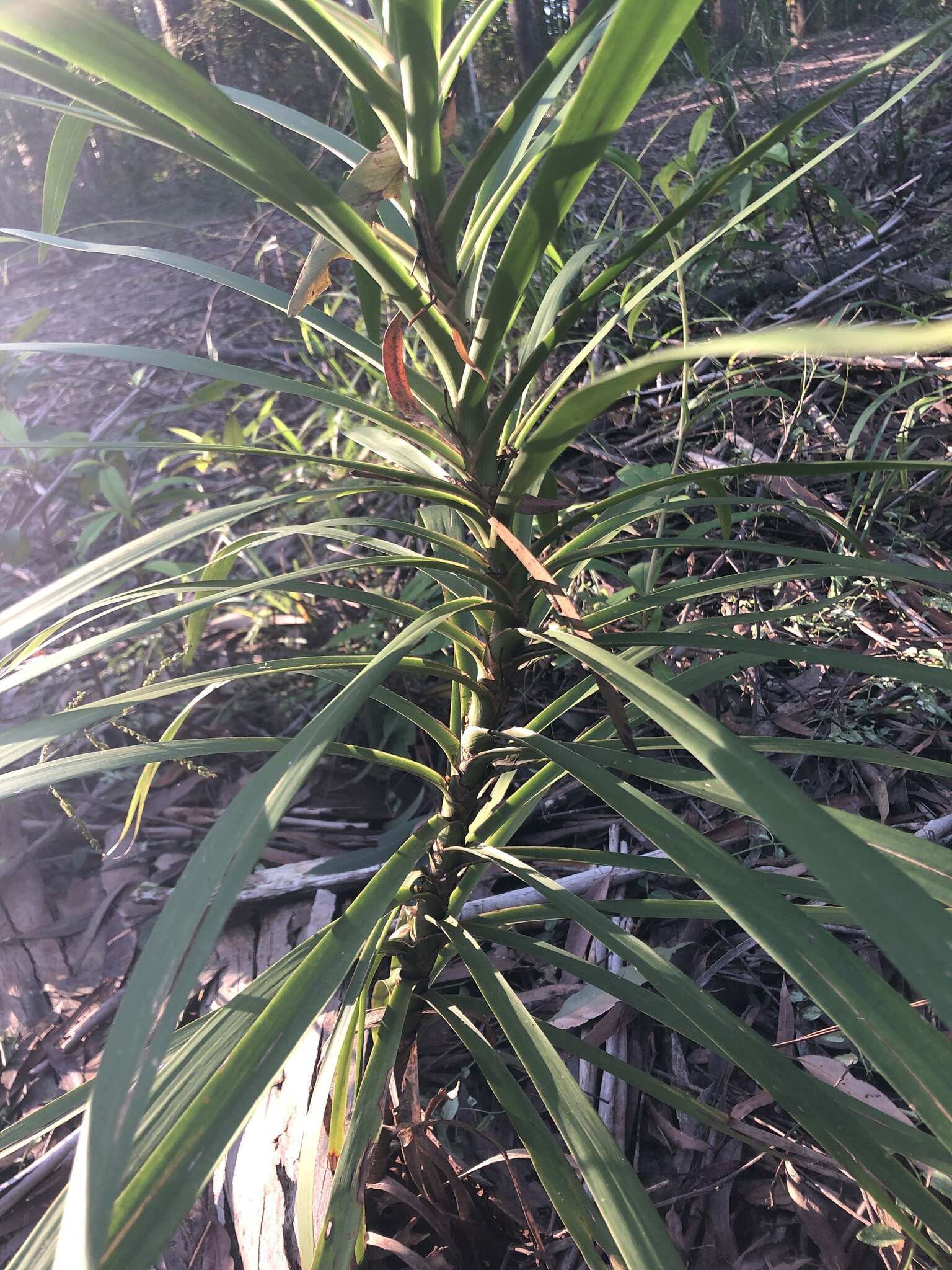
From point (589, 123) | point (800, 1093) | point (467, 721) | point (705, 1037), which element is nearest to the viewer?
point (589, 123)

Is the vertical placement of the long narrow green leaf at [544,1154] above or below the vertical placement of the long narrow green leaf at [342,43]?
below

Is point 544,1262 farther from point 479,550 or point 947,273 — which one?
point 947,273

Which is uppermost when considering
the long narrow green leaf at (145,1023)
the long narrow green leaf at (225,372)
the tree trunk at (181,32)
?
the tree trunk at (181,32)

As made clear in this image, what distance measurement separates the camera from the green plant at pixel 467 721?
34 centimetres

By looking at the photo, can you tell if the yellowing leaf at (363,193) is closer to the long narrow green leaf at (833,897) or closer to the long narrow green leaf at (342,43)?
the long narrow green leaf at (342,43)

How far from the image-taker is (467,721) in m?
0.75

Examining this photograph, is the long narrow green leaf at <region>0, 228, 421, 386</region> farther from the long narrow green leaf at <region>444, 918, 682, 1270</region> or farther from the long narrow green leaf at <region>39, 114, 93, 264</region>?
the long narrow green leaf at <region>444, 918, 682, 1270</region>

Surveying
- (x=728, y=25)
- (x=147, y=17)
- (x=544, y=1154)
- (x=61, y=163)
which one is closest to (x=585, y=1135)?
(x=544, y=1154)

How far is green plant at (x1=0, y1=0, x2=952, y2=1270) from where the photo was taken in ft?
1.12

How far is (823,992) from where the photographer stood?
1.37 feet

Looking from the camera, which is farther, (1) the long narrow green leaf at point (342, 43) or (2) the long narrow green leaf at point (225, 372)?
(2) the long narrow green leaf at point (225, 372)

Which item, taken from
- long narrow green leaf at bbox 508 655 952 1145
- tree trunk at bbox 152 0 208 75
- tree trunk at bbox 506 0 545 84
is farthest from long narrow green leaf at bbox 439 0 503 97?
tree trunk at bbox 152 0 208 75

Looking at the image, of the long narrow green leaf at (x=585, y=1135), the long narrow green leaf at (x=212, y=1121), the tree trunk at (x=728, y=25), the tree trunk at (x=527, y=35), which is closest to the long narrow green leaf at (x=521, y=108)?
the long narrow green leaf at (x=212, y=1121)

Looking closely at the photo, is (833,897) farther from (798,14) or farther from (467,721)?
(798,14)
